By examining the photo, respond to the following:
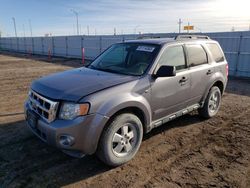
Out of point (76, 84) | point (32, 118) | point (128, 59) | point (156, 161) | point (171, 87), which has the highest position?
point (128, 59)

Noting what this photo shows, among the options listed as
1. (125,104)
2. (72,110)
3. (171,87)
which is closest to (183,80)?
(171,87)

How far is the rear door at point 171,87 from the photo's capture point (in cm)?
396

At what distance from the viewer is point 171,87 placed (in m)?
4.18

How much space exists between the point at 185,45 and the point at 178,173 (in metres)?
2.48

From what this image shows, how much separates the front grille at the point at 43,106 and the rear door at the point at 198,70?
108 inches

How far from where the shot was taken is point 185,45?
4660 millimetres

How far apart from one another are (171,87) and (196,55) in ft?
3.87

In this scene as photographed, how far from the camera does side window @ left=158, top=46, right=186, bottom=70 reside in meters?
4.18

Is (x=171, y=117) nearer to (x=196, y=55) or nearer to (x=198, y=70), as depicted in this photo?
(x=198, y=70)

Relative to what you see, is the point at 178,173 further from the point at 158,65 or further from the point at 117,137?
the point at 158,65

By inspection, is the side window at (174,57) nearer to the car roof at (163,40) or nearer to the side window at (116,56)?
the car roof at (163,40)

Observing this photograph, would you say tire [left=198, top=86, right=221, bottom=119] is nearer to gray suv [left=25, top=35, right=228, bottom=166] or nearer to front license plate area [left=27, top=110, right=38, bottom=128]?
gray suv [left=25, top=35, right=228, bottom=166]

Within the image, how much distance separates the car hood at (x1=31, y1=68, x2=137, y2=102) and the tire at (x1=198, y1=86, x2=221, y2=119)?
7.83 feet

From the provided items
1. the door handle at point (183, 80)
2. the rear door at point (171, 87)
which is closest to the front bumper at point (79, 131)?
the rear door at point (171, 87)
